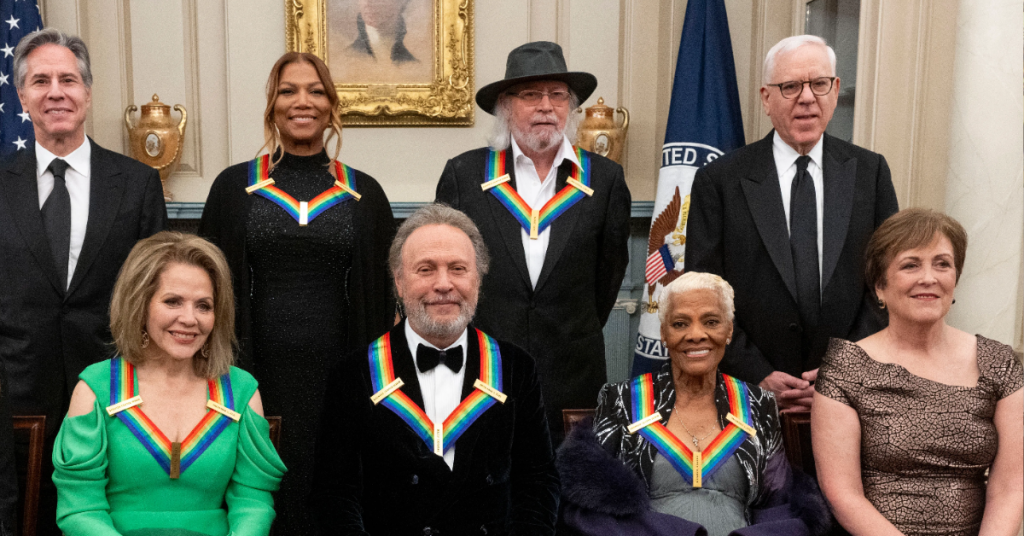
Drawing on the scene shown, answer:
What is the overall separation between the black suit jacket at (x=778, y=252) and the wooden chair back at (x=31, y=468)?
5.76ft

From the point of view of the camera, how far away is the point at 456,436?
2.10 metres

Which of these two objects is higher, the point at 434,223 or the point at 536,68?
the point at 536,68

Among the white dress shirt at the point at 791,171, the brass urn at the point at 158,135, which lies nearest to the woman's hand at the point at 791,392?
the white dress shirt at the point at 791,171

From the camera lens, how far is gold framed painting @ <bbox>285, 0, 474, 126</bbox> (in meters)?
4.79

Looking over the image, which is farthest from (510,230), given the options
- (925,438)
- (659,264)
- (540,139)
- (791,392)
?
(659,264)

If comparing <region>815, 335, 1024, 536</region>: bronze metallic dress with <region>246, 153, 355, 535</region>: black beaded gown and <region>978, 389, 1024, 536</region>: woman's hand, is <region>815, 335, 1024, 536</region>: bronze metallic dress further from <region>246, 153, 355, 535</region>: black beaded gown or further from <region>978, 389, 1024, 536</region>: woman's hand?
<region>246, 153, 355, 535</region>: black beaded gown

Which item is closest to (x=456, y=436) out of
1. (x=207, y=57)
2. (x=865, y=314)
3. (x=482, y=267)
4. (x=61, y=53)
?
(x=482, y=267)

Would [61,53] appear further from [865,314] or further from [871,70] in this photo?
[871,70]

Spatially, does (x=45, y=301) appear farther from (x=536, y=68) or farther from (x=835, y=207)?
(x=835, y=207)

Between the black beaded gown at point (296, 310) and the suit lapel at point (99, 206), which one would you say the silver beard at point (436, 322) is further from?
the suit lapel at point (99, 206)

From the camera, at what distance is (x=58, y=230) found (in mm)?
2586

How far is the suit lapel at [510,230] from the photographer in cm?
271

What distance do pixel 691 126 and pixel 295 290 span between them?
2.25m

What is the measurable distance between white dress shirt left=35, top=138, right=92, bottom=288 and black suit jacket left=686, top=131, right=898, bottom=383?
5.73 ft
